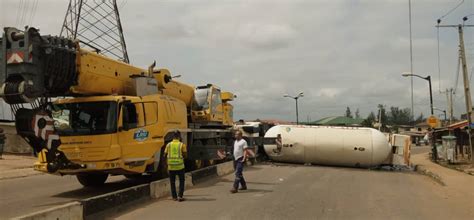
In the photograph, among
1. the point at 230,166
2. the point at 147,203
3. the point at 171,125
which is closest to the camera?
the point at 147,203

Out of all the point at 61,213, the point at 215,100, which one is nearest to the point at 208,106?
the point at 215,100

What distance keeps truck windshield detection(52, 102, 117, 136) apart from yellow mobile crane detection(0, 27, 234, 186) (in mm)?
24

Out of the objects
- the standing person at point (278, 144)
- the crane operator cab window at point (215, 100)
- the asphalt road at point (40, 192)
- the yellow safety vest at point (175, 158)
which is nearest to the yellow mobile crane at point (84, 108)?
the asphalt road at point (40, 192)

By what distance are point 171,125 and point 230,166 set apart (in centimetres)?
612

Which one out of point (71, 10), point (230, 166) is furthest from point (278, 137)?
point (71, 10)

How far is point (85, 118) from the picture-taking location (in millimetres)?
12836

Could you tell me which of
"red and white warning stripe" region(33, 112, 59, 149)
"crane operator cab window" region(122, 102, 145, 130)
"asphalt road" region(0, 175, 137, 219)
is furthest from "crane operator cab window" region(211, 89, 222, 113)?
"red and white warning stripe" region(33, 112, 59, 149)

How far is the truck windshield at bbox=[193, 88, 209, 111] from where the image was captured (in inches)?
807

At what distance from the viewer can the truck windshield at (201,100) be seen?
20500 millimetres

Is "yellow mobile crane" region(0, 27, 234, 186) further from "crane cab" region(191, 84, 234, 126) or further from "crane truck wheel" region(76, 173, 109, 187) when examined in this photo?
"crane cab" region(191, 84, 234, 126)

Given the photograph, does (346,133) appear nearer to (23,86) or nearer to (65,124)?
(65,124)

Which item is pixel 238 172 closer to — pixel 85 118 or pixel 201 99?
pixel 85 118

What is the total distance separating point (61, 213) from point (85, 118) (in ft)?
16.1

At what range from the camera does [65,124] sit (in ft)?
41.9
